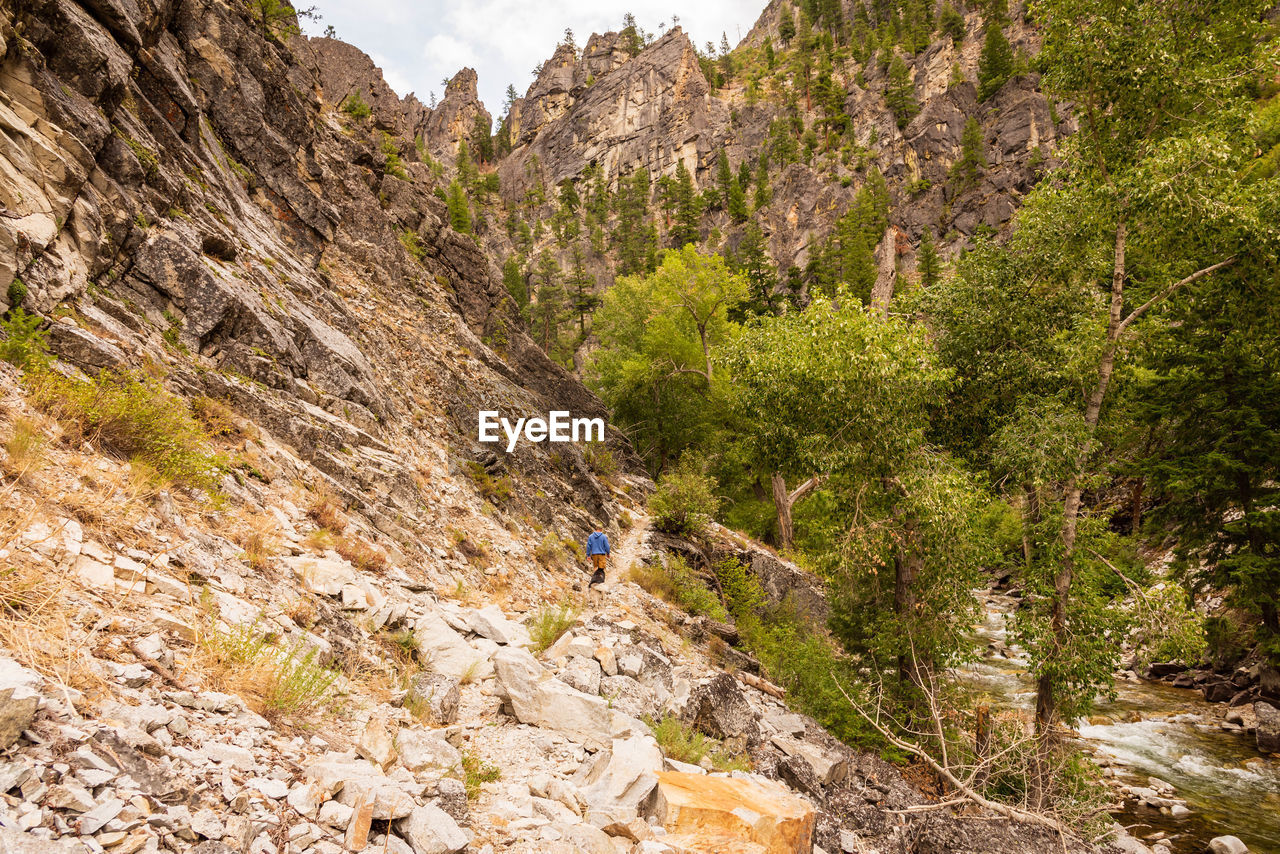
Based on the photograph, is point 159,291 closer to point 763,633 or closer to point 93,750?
point 93,750

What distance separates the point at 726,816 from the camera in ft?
17.5

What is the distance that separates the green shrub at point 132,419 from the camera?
6066 mm

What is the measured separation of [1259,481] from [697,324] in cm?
2005

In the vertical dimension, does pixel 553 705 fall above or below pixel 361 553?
below

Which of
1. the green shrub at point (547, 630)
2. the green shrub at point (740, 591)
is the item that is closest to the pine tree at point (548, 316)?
the green shrub at point (740, 591)

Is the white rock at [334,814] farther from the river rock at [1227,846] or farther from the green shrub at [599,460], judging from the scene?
the green shrub at [599,460]

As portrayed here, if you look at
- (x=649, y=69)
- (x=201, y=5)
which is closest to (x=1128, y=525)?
(x=201, y=5)

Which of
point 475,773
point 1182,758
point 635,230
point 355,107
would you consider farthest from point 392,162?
point 635,230

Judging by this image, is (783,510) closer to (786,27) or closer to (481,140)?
(481,140)

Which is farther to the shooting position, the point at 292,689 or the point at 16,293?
the point at 16,293

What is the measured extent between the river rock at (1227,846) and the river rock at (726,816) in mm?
10130

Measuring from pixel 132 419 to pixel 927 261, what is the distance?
6972 centimetres

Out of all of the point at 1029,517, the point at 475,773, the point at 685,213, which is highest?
the point at 685,213

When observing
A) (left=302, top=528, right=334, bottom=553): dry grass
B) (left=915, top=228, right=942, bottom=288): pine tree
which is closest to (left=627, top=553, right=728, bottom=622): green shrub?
(left=302, top=528, right=334, bottom=553): dry grass
